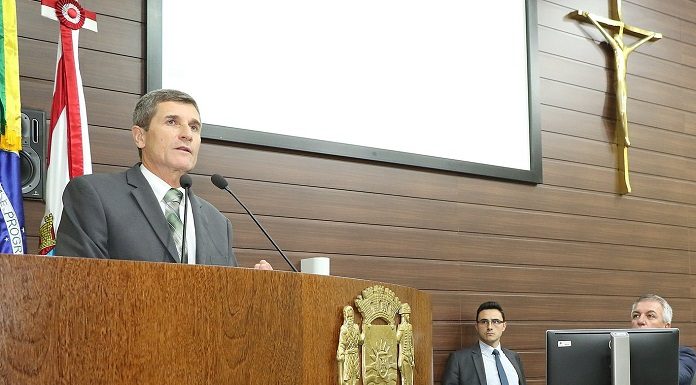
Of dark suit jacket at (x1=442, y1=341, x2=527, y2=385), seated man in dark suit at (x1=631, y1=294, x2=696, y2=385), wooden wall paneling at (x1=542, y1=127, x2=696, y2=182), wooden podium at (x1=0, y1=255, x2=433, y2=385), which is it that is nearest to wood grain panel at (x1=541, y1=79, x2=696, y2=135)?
wooden wall paneling at (x1=542, y1=127, x2=696, y2=182)

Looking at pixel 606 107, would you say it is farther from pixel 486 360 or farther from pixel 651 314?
pixel 486 360

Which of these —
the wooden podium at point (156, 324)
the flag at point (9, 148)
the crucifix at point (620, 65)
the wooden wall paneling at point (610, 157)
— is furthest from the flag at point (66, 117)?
the crucifix at point (620, 65)

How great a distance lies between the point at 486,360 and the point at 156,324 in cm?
424

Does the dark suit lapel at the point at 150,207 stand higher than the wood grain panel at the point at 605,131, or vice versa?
the wood grain panel at the point at 605,131

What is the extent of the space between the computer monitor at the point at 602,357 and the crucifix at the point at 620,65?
120 inches

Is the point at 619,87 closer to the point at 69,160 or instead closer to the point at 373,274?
the point at 373,274

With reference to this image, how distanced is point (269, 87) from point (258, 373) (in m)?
3.29

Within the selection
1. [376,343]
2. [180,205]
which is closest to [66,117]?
[180,205]

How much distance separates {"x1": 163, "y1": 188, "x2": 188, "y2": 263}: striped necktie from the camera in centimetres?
253

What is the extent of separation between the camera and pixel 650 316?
5426 millimetres

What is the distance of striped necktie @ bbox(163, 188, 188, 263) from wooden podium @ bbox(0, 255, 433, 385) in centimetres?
58

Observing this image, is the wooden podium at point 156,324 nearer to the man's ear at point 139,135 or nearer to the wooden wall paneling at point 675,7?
the man's ear at point 139,135

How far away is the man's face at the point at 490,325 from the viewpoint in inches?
219

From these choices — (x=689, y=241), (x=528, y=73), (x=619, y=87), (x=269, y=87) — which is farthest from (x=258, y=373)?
(x=689, y=241)
